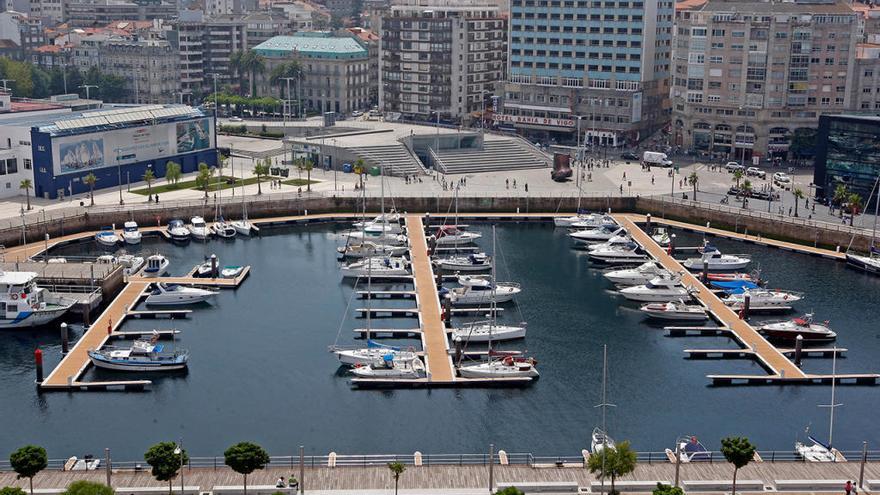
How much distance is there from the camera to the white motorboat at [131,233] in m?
97.5

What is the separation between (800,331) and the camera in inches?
2899

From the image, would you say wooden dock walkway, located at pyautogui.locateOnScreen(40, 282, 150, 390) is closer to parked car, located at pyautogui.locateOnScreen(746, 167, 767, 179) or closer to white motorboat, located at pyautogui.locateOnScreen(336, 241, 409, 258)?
white motorboat, located at pyautogui.locateOnScreen(336, 241, 409, 258)

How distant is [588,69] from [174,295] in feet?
257

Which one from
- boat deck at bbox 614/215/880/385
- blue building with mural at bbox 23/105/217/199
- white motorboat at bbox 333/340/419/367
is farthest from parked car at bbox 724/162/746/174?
white motorboat at bbox 333/340/419/367

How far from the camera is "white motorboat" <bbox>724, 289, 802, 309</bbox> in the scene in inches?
3191

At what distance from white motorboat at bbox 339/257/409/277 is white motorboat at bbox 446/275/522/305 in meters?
5.79

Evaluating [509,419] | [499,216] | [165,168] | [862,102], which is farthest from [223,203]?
[862,102]

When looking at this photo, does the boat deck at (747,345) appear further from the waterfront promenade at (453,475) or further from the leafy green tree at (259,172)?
the leafy green tree at (259,172)

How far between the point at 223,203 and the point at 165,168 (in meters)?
16.9

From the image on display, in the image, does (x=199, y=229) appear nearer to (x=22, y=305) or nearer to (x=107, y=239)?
(x=107, y=239)

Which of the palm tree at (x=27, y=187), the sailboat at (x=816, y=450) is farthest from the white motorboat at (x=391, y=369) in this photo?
the palm tree at (x=27, y=187)

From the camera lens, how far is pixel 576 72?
14562cm

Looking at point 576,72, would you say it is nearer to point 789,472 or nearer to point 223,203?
point 223,203

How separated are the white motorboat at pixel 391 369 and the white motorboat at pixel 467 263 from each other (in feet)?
76.0
